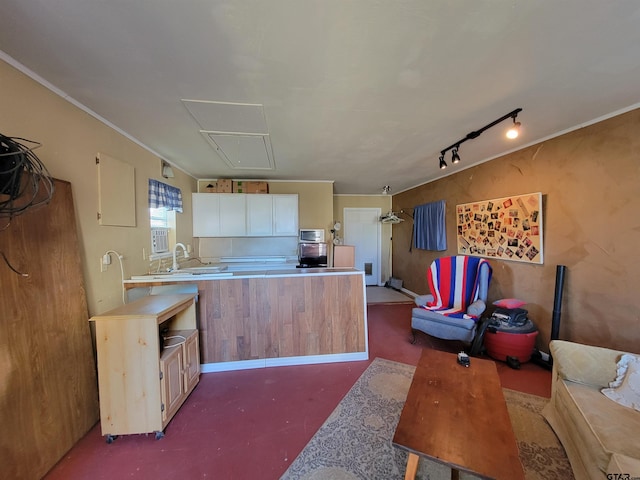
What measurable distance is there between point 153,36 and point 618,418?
320cm

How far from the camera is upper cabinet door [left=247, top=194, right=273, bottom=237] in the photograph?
410 cm

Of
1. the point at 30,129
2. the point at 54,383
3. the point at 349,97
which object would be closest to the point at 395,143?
the point at 349,97

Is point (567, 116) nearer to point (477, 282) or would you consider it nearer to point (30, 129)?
point (477, 282)

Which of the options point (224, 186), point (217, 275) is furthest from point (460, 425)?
point (224, 186)

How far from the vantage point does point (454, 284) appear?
10.5 ft

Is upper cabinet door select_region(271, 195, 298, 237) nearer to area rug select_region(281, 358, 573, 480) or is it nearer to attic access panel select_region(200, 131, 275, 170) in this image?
attic access panel select_region(200, 131, 275, 170)

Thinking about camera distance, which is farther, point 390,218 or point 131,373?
point 390,218

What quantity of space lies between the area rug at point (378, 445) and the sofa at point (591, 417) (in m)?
0.11

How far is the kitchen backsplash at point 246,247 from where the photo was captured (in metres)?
4.27

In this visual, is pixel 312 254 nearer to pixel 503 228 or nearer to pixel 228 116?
pixel 228 116

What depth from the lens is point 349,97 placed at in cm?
172

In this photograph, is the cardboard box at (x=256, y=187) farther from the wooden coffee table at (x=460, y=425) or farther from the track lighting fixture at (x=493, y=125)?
the wooden coffee table at (x=460, y=425)

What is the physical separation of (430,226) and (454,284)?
5.01ft

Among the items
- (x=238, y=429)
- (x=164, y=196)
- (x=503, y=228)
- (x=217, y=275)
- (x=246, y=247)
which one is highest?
(x=164, y=196)
